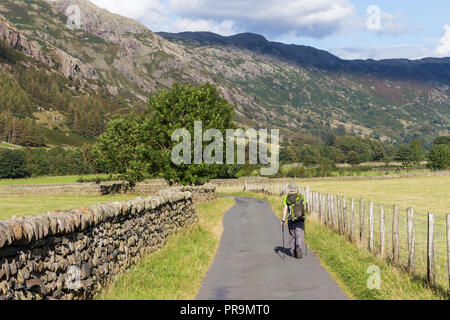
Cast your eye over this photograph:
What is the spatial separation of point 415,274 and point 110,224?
26.2 ft

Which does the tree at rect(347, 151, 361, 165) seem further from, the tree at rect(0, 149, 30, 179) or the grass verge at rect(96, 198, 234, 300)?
the grass verge at rect(96, 198, 234, 300)

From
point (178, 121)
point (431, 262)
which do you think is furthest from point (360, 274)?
point (178, 121)

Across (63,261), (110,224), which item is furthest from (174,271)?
(63,261)

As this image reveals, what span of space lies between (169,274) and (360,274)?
508cm

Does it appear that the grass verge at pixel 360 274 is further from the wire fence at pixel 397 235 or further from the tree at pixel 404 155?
the tree at pixel 404 155

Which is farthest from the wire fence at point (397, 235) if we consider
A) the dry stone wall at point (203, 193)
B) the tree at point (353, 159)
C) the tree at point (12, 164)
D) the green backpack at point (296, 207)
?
the tree at point (353, 159)

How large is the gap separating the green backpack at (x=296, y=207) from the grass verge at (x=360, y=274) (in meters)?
1.54

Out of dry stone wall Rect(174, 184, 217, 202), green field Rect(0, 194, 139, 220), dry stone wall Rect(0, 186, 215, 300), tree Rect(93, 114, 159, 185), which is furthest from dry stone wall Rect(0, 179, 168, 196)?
dry stone wall Rect(0, 186, 215, 300)

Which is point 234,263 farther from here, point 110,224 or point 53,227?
point 53,227

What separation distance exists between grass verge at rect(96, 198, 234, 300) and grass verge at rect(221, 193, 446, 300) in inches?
146

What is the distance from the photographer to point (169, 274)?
37.7ft

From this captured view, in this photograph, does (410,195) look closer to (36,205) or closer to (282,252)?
(36,205)

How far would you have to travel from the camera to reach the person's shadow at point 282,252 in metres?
14.9

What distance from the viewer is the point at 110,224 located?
11.1 metres
